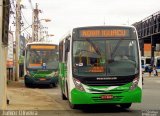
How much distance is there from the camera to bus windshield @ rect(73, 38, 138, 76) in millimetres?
15945

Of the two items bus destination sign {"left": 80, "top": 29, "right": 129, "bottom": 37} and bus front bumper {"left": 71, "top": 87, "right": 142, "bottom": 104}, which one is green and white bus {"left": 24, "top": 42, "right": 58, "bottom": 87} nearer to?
bus destination sign {"left": 80, "top": 29, "right": 129, "bottom": 37}

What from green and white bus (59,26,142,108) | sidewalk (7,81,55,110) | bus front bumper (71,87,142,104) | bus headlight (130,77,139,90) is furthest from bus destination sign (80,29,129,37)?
sidewalk (7,81,55,110)

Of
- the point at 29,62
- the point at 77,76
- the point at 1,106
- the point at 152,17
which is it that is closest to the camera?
the point at 1,106

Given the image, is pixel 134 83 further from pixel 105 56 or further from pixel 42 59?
pixel 42 59

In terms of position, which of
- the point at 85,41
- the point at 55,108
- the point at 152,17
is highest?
the point at 152,17

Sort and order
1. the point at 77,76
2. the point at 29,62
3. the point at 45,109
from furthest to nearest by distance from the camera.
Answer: the point at 29,62, the point at 45,109, the point at 77,76

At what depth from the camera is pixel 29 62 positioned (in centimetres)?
3281

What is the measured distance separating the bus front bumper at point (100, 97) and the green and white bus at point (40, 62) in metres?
17.2

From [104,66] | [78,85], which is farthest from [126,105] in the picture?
[78,85]

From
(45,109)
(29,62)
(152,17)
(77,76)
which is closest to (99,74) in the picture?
(77,76)

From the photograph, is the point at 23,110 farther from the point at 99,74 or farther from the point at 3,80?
the point at 99,74

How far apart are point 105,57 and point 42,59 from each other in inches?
676

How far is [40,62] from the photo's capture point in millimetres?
32812

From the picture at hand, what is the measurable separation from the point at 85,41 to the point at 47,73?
1698 cm
